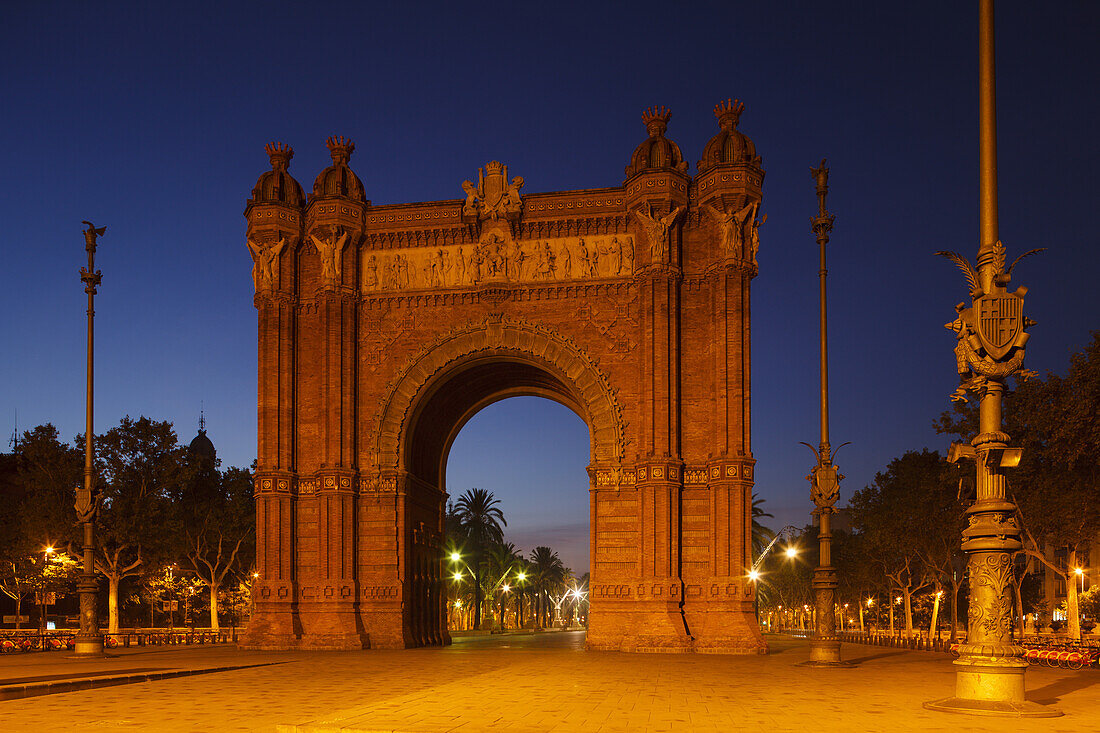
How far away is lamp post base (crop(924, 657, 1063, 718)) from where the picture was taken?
45.0 feet

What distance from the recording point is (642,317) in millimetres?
34812

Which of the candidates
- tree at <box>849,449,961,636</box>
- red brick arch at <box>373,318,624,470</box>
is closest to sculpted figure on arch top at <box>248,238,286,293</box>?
red brick arch at <box>373,318,624,470</box>

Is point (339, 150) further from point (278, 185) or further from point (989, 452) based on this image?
point (989, 452)

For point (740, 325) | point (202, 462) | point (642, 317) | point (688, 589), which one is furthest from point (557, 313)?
point (202, 462)

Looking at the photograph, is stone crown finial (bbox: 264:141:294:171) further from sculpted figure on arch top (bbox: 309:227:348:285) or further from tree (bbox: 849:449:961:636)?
tree (bbox: 849:449:961:636)

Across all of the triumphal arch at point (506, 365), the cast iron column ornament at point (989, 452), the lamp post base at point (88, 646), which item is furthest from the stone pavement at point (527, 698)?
the triumphal arch at point (506, 365)

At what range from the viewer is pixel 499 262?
3641cm

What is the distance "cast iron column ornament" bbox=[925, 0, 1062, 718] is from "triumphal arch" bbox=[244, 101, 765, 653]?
58.3 ft

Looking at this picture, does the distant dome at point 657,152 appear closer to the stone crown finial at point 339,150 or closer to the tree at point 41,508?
the stone crown finial at point 339,150

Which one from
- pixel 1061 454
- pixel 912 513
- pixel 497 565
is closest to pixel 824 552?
pixel 1061 454

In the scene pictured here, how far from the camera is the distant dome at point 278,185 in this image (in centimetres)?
3725

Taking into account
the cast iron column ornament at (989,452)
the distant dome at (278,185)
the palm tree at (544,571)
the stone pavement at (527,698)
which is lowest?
the palm tree at (544,571)

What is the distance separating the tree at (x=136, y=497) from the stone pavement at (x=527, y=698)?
23.4 m

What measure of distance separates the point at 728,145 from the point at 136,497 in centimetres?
3457
